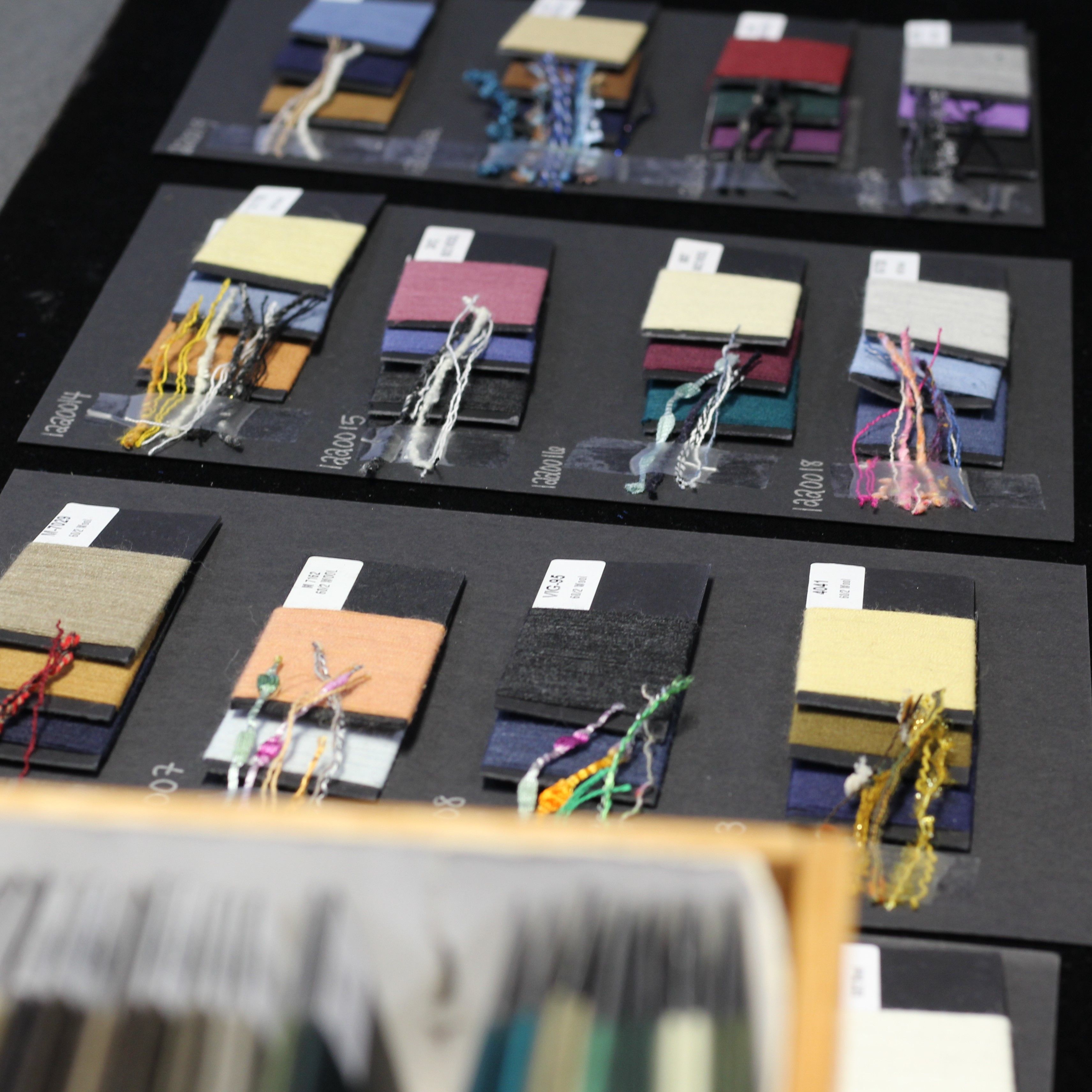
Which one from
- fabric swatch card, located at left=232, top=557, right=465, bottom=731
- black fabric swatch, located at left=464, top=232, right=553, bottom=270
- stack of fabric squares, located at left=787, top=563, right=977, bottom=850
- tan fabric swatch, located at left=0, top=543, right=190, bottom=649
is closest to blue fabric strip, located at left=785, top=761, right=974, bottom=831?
stack of fabric squares, located at left=787, top=563, right=977, bottom=850

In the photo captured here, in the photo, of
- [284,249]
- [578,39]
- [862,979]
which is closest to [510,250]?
[284,249]

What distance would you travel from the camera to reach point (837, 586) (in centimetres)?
160

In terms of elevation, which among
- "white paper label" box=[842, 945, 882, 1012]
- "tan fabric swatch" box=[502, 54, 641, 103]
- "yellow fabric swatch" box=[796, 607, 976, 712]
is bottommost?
"white paper label" box=[842, 945, 882, 1012]

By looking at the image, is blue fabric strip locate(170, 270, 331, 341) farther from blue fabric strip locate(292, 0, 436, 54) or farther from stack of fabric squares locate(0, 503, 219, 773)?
blue fabric strip locate(292, 0, 436, 54)

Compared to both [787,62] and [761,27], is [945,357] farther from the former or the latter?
[761,27]

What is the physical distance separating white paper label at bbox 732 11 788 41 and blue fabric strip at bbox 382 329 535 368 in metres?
0.87

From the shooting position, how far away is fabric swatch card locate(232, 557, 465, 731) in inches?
58.2

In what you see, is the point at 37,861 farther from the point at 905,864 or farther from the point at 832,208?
the point at 832,208

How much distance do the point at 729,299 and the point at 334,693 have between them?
80 centimetres

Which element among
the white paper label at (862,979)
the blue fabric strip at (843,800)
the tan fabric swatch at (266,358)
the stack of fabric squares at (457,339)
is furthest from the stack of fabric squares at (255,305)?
the white paper label at (862,979)

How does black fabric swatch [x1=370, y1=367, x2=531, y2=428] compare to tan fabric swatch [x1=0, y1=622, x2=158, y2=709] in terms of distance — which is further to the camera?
black fabric swatch [x1=370, y1=367, x2=531, y2=428]

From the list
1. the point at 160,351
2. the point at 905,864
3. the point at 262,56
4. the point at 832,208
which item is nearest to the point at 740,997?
the point at 905,864

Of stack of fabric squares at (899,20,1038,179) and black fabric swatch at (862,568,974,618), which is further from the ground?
stack of fabric squares at (899,20,1038,179)

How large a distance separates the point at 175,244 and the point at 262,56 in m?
0.55
